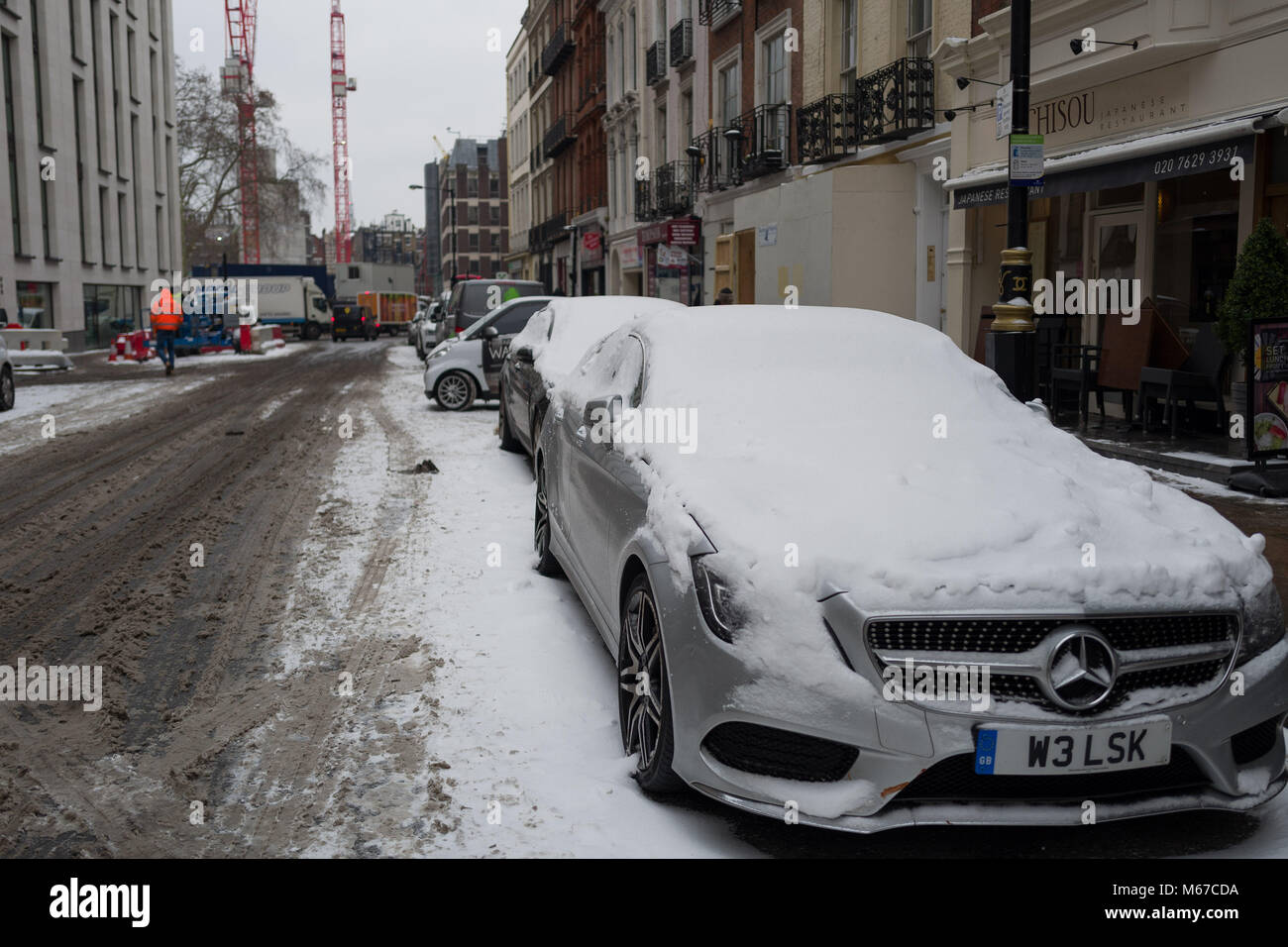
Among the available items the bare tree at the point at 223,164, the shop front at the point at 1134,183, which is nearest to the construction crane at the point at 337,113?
the bare tree at the point at 223,164

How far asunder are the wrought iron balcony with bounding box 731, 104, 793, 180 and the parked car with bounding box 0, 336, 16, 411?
1414 centimetres

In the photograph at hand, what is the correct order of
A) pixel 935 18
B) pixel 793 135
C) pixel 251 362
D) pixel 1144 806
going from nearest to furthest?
1. pixel 1144 806
2. pixel 935 18
3. pixel 793 135
4. pixel 251 362

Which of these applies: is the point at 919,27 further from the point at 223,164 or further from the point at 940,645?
the point at 223,164

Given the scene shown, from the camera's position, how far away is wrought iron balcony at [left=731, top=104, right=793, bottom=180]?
23.6 metres

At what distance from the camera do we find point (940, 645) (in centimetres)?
321

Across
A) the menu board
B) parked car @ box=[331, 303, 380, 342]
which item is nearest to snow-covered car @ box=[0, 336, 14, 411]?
the menu board

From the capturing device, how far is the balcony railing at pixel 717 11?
87.2ft

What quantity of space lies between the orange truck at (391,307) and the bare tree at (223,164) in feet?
37.0

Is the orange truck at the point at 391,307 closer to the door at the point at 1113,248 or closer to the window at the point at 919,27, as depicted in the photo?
the window at the point at 919,27

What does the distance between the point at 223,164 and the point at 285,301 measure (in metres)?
20.8

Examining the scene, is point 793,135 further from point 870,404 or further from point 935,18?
point 870,404
